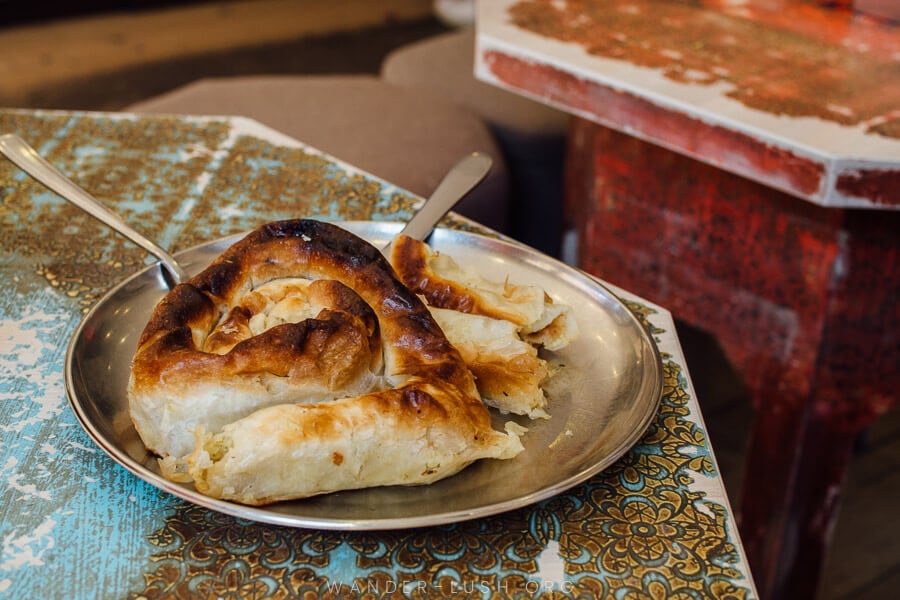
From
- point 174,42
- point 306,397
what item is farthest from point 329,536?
point 174,42

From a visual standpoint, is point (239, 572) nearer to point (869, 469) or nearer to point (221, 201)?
point (221, 201)

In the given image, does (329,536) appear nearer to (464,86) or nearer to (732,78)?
(732,78)

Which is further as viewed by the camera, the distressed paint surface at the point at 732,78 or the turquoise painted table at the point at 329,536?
the distressed paint surface at the point at 732,78

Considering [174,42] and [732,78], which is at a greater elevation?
[732,78]

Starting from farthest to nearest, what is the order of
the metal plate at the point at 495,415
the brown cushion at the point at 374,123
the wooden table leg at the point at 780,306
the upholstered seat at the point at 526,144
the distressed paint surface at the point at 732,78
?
the upholstered seat at the point at 526,144, the brown cushion at the point at 374,123, the wooden table leg at the point at 780,306, the distressed paint surface at the point at 732,78, the metal plate at the point at 495,415

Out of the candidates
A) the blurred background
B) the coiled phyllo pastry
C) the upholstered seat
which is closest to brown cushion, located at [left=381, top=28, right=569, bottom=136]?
the upholstered seat

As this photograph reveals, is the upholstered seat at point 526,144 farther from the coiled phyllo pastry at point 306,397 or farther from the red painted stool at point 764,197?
the coiled phyllo pastry at point 306,397

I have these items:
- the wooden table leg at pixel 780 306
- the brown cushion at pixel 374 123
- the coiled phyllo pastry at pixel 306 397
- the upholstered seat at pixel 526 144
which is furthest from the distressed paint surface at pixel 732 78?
the coiled phyllo pastry at pixel 306 397
